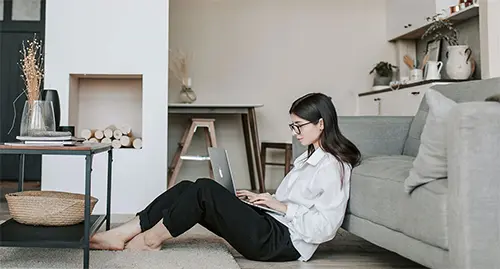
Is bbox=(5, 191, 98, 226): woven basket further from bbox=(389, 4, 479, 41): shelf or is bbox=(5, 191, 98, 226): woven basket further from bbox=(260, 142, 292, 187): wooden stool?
bbox=(389, 4, 479, 41): shelf

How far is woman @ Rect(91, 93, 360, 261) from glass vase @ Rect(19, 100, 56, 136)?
1.79ft

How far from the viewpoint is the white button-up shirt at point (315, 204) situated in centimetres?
218

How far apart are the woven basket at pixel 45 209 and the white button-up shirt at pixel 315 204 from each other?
0.92 meters

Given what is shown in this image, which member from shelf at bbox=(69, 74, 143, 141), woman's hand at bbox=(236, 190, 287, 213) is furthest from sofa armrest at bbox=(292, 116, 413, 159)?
shelf at bbox=(69, 74, 143, 141)

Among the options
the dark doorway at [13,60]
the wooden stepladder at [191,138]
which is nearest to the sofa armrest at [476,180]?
the wooden stepladder at [191,138]

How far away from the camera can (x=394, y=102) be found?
4.73 m

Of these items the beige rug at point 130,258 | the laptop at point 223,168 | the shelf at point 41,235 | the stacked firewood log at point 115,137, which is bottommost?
the beige rug at point 130,258

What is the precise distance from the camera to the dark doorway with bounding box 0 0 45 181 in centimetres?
518

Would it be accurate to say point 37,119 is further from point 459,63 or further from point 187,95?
point 459,63

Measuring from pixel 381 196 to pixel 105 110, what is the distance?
276 cm

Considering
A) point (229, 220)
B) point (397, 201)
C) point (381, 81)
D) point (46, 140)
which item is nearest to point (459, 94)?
point (397, 201)

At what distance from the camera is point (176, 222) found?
216 cm

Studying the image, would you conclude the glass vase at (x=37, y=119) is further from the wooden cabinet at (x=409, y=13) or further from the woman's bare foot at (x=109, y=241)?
the wooden cabinet at (x=409, y=13)

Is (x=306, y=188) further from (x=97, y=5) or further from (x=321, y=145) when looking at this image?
(x=97, y=5)
